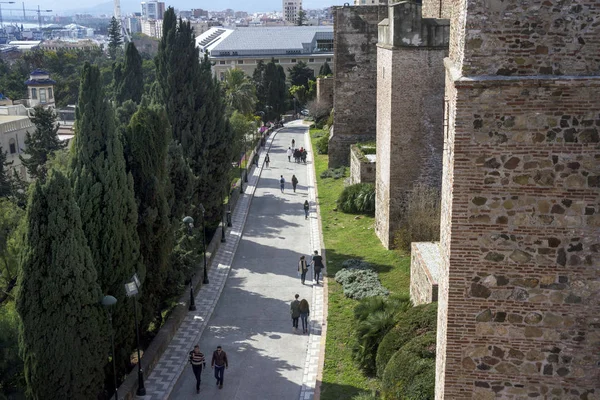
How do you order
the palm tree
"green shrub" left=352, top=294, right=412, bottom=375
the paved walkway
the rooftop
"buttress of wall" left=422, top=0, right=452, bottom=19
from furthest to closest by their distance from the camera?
the rooftop → the palm tree → "buttress of wall" left=422, top=0, right=452, bottom=19 → the paved walkway → "green shrub" left=352, top=294, right=412, bottom=375

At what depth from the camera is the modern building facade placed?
82750 mm

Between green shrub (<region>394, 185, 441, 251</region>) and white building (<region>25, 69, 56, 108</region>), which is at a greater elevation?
white building (<region>25, 69, 56, 108</region>)

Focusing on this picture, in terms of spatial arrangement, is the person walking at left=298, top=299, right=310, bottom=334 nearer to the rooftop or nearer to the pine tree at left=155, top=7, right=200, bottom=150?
the pine tree at left=155, top=7, right=200, bottom=150

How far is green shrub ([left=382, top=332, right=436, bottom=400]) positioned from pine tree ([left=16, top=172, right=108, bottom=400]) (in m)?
5.72

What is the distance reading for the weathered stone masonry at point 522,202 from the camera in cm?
741

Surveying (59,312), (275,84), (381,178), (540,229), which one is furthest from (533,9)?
(275,84)

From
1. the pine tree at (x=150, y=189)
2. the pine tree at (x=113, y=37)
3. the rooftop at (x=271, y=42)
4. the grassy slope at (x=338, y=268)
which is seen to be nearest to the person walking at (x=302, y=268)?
the grassy slope at (x=338, y=268)

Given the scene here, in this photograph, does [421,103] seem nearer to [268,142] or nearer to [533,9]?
[533,9]

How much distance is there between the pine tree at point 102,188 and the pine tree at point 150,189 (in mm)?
1569

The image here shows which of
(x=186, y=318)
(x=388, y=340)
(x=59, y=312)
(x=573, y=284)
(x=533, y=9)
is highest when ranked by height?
(x=533, y=9)

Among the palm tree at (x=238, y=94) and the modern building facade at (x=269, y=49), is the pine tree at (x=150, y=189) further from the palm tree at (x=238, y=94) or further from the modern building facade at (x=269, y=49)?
the modern building facade at (x=269, y=49)

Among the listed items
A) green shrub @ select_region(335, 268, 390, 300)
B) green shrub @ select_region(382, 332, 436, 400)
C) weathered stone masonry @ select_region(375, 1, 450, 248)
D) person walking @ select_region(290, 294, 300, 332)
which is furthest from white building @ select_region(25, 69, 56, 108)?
green shrub @ select_region(382, 332, 436, 400)

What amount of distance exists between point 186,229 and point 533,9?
1554 centimetres

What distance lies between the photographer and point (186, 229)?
70.5 feet
